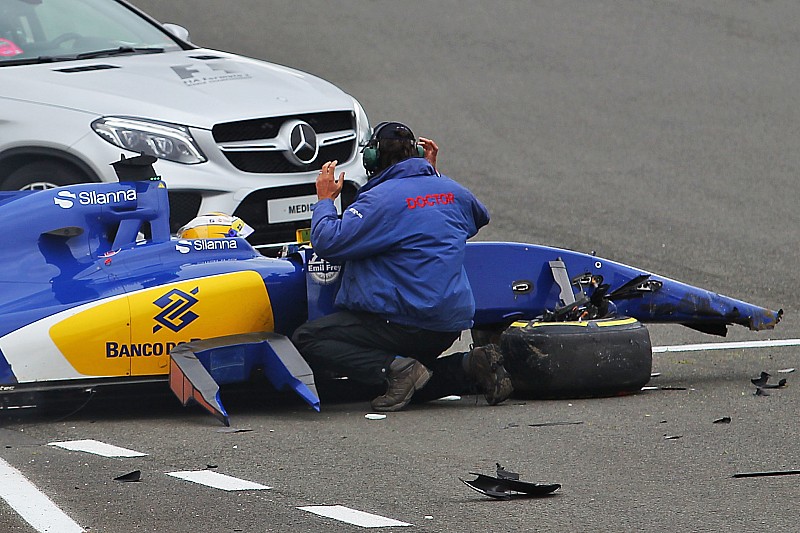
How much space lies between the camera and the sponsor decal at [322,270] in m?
7.70

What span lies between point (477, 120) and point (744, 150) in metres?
3.05

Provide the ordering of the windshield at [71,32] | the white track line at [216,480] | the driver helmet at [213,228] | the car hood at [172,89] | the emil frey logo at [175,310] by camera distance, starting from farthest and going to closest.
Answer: the windshield at [71,32] → the car hood at [172,89] → the driver helmet at [213,228] → the emil frey logo at [175,310] → the white track line at [216,480]

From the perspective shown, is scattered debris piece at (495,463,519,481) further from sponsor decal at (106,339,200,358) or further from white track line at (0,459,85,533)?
sponsor decal at (106,339,200,358)

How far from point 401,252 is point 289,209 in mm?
1804

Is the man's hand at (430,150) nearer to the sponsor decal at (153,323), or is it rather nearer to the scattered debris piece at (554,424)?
the sponsor decal at (153,323)

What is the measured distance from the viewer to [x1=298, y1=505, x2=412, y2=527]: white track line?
207 inches

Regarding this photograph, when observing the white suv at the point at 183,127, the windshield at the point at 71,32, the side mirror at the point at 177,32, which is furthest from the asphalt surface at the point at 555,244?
the side mirror at the point at 177,32

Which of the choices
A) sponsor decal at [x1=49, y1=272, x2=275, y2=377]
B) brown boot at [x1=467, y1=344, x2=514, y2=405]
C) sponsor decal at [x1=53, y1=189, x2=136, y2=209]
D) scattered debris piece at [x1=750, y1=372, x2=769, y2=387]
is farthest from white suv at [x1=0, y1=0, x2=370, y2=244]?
scattered debris piece at [x1=750, y1=372, x2=769, y2=387]

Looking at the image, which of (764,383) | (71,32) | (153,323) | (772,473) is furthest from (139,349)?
(71,32)

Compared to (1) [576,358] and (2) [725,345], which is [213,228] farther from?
(2) [725,345]

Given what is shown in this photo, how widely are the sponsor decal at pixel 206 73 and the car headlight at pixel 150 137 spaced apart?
54 cm

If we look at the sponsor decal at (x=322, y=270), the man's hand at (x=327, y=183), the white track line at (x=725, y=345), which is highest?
the man's hand at (x=327, y=183)

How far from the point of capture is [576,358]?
7.57 m

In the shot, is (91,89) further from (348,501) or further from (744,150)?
(744,150)
